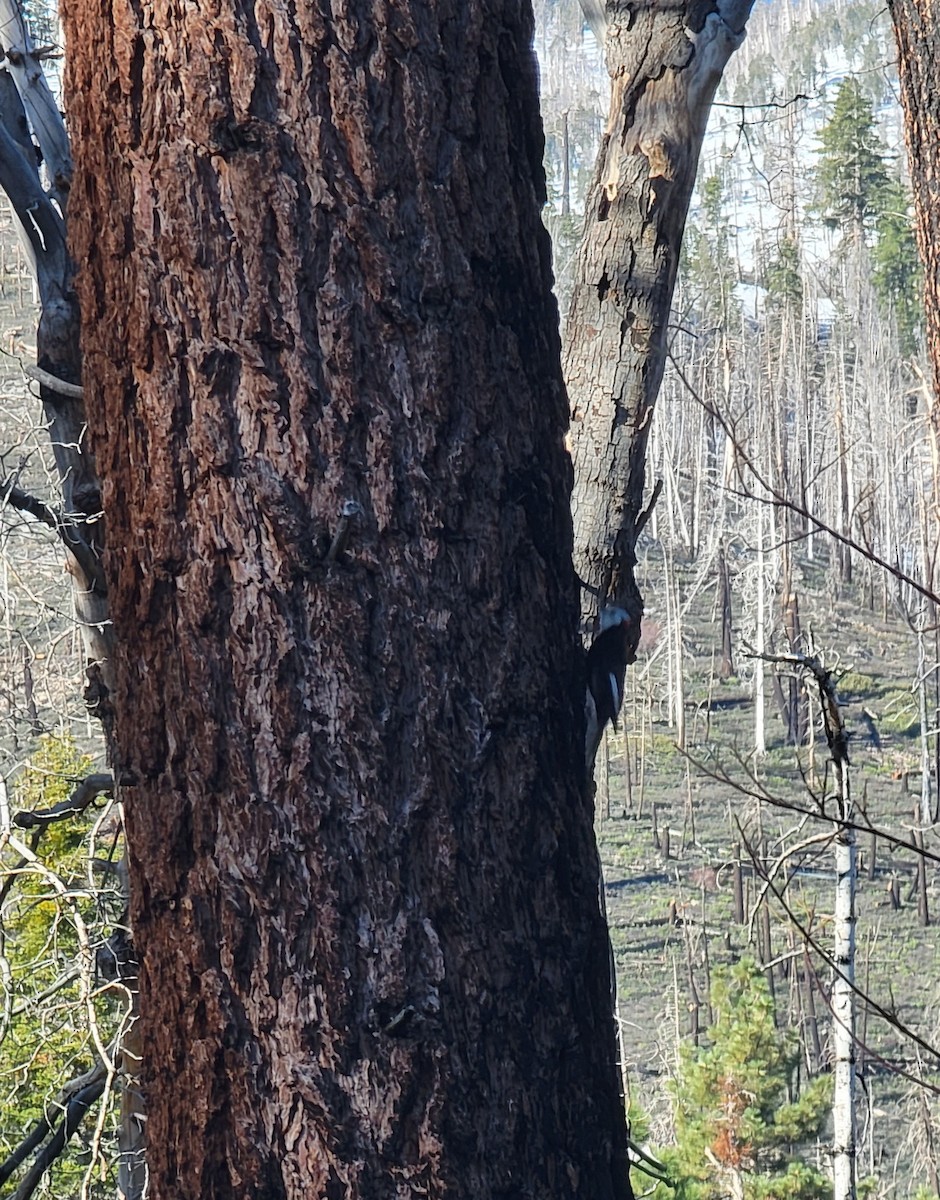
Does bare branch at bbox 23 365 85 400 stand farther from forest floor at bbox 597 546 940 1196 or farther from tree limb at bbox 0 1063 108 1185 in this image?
forest floor at bbox 597 546 940 1196

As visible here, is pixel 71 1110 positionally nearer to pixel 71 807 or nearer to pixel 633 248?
pixel 71 807

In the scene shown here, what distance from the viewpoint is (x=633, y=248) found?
11.2 ft

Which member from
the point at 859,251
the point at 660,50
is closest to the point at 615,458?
the point at 660,50

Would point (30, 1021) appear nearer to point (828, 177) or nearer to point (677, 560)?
point (677, 560)

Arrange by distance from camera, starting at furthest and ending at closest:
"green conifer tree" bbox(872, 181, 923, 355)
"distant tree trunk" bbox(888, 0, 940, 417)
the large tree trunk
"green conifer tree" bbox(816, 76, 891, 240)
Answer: "green conifer tree" bbox(872, 181, 923, 355) → "green conifer tree" bbox(816, 76, 891, 240) → "distant tree trunk" bbox(888, 0, 940, 417) → the large tree trunk

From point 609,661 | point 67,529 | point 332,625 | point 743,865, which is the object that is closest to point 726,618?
point 743,865

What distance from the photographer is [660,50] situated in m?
3.41

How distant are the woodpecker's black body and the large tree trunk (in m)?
1.39

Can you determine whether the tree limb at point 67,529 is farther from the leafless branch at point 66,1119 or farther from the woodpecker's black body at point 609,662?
the leafless branch at point 66,1119

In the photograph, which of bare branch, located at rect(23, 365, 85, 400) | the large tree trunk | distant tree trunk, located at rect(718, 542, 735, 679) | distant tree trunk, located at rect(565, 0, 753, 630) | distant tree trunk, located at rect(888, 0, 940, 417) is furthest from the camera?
distant tree trunk, located at rect(718, 542, 735, 679)

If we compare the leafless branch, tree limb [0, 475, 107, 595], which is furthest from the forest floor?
tree limb [0, 475, 107, 595]

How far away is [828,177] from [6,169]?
2051 inches

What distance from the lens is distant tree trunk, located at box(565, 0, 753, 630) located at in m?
3.41

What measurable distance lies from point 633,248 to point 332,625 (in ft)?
8.18
